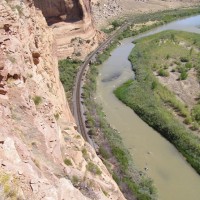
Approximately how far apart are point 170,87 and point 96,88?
10169 millimetres

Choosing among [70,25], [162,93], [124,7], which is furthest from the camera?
[124,7]

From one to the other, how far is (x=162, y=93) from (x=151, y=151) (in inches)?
491

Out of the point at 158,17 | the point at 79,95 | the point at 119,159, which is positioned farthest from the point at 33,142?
the point at 158,17

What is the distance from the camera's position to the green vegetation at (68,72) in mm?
44734

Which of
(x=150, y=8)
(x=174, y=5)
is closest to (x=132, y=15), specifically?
(x=150, y=8)

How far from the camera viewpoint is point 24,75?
1820 cm

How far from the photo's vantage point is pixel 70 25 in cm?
5856

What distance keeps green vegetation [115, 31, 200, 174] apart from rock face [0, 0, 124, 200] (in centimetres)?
1700

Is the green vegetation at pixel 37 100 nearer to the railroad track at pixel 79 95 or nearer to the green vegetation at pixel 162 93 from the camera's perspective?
the railroad track at pixel 79 95

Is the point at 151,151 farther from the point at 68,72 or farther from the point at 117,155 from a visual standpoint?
the point at 68,72

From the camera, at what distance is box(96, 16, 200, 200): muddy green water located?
2898 cm

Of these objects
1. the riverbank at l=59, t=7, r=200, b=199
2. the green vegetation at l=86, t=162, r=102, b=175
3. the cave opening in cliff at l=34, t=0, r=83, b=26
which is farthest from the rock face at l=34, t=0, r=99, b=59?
the green vegetation at l=86, t=162, r=102, b=175

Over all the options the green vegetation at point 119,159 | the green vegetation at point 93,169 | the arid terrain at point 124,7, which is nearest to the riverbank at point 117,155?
the green vegetation at point 119,159

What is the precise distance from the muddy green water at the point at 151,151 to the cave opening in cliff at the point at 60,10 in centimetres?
1386
